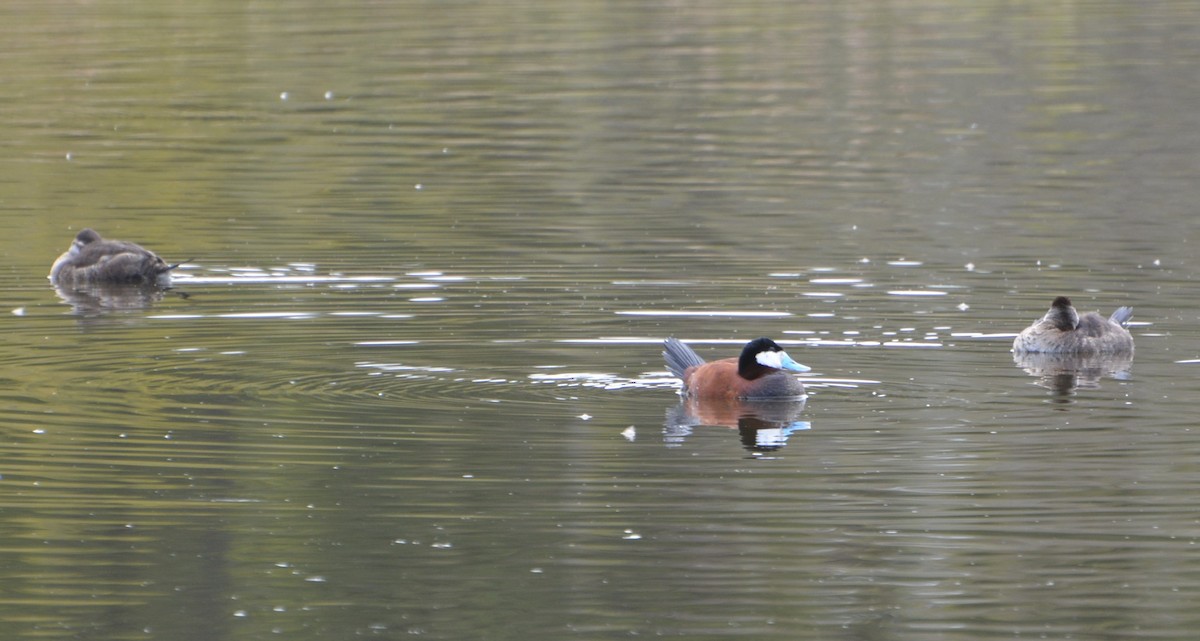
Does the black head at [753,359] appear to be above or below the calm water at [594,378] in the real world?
above

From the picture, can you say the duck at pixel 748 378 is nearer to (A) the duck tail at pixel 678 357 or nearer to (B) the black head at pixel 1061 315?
(A) the duck tail at pixel 678 357

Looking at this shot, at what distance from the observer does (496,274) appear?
66.1ft

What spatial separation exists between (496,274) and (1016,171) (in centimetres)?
1115

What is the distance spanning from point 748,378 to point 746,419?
0.44 metres

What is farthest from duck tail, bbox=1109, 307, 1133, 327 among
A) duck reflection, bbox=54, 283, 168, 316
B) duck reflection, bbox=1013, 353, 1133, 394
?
Answer: duck reflection, bbox=54, 283, 168, 316

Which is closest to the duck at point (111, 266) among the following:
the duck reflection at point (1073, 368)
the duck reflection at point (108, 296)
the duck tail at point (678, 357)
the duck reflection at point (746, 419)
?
the duck reflection at point (108, 296)

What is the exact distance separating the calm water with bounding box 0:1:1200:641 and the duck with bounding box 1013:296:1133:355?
8.2 inches

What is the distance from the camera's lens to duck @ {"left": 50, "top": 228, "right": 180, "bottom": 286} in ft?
69.3

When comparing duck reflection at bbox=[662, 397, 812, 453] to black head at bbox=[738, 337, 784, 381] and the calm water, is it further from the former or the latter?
black head at bbox=[738, 337, 784, 381]

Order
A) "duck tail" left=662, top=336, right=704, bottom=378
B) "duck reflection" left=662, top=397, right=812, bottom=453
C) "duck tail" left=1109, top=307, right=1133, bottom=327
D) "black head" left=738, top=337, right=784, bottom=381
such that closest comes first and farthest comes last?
"duck reflection" left=662, top=397, right=812, bottom=453 → "black head" left=738, top=337, right=784, bottom=381 → "duck tail" left=662, top=336, right=704, bottom=378 → "duck tail" left=1109, top=307, right=1133, bottom=327

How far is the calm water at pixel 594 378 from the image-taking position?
396 inches

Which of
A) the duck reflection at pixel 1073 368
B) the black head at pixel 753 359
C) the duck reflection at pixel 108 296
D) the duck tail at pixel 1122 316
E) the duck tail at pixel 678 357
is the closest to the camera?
the black head at pixel 753 359

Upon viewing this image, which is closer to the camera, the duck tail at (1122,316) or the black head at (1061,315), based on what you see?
the black head at (1061,315)

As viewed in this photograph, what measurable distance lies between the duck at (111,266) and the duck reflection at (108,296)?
7cm
